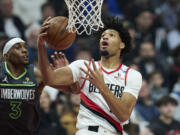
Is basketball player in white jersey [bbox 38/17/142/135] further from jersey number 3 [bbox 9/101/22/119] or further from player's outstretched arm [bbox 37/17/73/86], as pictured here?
jersey number 3 [bbox 9/101/22/119]

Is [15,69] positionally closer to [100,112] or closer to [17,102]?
[17,102]

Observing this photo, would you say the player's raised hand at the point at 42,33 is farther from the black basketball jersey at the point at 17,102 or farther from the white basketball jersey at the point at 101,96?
the black basketball jersey at the point at 17,102

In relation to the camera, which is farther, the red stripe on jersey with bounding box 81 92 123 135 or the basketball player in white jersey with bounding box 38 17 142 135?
the red stripe on jersey with bounding box 81 92 123 135

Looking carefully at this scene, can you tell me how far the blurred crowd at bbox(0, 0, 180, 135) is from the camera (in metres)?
8.25

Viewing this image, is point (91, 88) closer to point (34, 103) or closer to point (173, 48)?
point (34, 103)

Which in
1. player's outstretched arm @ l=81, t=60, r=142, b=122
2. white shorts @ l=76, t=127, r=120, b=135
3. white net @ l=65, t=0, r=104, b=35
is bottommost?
white shorts @ l=76, t=127, r=120, b=135

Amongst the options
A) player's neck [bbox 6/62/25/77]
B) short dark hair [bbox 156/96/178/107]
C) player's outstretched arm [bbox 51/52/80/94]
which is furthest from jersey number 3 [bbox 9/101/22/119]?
short dark hair [bbox 156/96/178/107]

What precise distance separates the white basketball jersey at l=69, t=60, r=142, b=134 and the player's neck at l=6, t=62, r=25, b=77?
A: 0.85 m

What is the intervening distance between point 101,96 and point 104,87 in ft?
1.40

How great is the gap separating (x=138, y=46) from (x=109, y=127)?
5.70 metres

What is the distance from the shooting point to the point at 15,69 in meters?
6.00

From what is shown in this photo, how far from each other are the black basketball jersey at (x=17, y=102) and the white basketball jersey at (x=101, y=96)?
769mm

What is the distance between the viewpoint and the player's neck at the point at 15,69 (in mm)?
5973

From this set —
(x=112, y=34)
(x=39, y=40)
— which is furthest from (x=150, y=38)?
(x=39, y=40)
